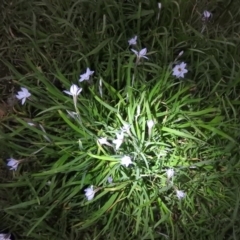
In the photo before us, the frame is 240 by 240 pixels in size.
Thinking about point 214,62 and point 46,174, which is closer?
point 46,174

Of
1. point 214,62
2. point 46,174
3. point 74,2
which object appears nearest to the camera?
point 46,174

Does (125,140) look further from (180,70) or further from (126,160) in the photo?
(180,70)

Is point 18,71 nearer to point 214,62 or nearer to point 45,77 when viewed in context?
point 45,77

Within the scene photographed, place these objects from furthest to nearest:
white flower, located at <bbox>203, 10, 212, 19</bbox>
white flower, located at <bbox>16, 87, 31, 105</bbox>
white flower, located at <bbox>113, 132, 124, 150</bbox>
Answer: white flower, located at <bbox>203, 10, 212, 19</bbox> < white flower, located at <bbox>16, 87, 31, 105</bbox> < white flower, located at <bbox>113, 132, 124, 150</bbox>

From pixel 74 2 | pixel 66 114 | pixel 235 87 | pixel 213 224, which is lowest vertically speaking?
pixel 213 224

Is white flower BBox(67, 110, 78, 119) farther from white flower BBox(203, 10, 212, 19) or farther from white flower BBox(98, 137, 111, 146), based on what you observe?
white flower BBox(203, 10, 212, 19)

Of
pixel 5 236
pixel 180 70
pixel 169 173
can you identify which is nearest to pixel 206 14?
pixel 180 70

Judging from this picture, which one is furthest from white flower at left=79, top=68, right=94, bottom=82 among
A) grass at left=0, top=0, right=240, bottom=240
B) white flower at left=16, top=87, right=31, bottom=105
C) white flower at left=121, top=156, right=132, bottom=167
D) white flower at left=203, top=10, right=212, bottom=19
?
white flower at left=203, top=10, right=212, bottom=19

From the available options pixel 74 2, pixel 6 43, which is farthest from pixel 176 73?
pixel 6 43
